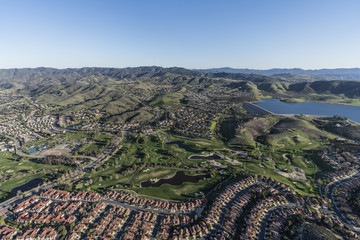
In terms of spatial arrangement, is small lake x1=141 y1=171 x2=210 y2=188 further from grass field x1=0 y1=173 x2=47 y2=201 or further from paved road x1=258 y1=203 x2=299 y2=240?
grass field x1=0 y1=173 x2=47 y2=201

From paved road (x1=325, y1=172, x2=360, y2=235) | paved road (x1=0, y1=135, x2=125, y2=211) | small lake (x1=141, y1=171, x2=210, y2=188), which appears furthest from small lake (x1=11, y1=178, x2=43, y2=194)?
paved road (x1=325, y1=172, x2=360, y2=235)

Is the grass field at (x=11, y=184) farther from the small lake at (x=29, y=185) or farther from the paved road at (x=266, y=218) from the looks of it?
the paved road at (x=266, y=218)

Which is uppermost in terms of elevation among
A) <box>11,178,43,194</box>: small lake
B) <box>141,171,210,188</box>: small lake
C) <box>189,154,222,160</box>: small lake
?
<box>189,154,222,160</box>: small lake

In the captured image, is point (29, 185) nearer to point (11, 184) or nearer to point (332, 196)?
point (11, 184)

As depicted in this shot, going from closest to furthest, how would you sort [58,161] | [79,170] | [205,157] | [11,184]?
[11,184], [79,170], [58,161], [205,157]

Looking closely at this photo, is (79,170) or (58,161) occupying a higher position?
(58,161)

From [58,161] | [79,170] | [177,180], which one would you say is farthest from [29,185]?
[177,180]

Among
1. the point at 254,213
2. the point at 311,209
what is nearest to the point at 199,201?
the point at 254,213

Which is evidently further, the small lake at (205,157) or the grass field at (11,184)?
the small lake at (205,157)

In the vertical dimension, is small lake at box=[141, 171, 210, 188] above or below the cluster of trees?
below

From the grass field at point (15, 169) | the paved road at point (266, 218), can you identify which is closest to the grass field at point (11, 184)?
the grass field at point (15, 169)

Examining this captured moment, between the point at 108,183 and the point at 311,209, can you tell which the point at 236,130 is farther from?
the point at 108,183
